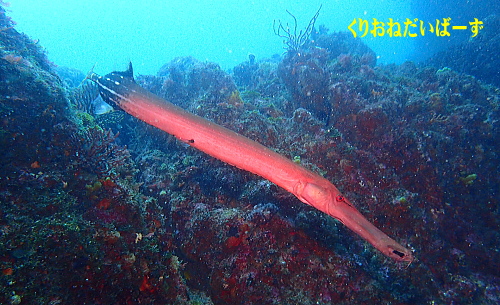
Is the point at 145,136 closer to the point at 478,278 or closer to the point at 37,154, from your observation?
the point at 37,154

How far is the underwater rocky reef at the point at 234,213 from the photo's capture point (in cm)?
277

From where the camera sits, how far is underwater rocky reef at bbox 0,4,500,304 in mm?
2773

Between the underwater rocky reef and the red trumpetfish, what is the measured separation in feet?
3.25

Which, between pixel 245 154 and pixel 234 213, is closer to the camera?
pixel 245 154

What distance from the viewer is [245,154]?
3.45m

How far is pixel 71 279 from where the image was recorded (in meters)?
2.48

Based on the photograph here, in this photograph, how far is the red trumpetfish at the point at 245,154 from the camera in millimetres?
2732

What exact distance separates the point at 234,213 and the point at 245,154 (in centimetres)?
133

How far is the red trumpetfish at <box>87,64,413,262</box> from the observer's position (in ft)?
8.96

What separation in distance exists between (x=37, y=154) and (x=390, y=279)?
19.8ft

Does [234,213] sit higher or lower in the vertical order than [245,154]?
lower

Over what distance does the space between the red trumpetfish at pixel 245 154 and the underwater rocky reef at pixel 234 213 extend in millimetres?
991

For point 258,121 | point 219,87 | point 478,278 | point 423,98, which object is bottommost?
point 478,278

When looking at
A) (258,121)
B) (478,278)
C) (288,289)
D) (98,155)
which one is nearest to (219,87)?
(258,121)
